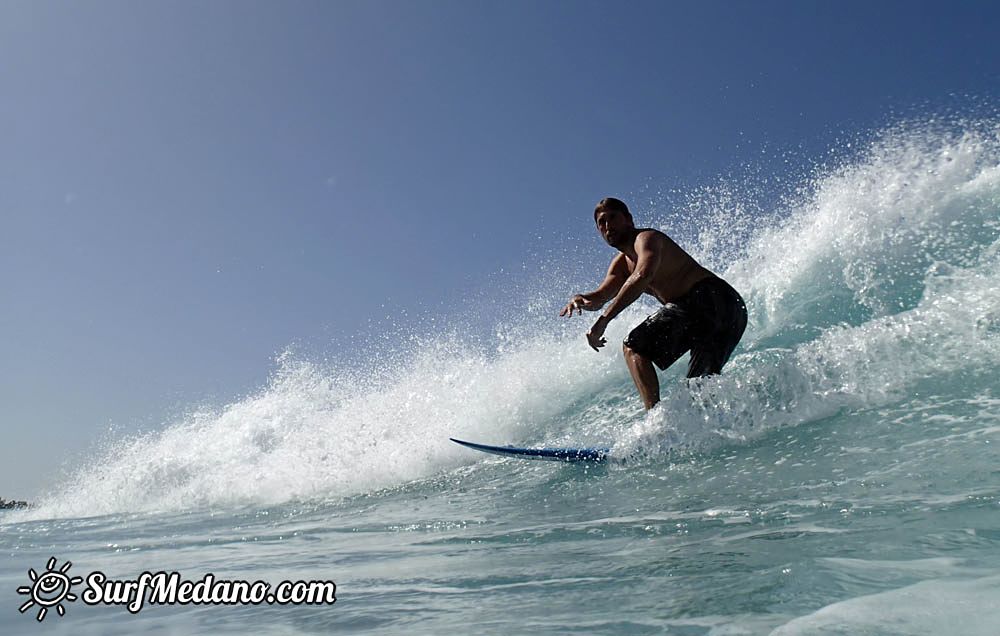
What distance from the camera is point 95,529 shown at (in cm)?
589

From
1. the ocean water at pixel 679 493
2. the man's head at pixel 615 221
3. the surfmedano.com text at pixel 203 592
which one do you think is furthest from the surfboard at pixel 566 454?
the surfmedano.com text at pixel 203 592

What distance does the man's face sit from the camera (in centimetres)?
509

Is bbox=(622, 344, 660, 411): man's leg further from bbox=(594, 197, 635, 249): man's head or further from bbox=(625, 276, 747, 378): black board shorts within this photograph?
bbox=(594, 197, 635, 249): man's head

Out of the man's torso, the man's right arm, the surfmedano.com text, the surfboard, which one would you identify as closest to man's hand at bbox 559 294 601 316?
the man's right arm

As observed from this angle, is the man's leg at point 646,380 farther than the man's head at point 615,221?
No

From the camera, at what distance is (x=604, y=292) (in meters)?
5.42

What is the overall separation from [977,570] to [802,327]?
6242 millimetres

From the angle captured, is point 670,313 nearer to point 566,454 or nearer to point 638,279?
point 638,279

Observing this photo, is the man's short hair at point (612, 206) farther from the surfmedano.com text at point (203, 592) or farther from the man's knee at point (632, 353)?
the surfmedano.com text at point (203, 592)

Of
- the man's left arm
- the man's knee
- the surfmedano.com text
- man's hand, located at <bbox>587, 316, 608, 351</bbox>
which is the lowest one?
the surfmedano.com text

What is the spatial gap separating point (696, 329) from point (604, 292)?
84 cm

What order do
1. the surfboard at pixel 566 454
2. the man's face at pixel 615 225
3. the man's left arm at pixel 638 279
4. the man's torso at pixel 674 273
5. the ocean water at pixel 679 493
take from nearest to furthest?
the ocean water at pixel 679 493 → the man's left arm at pixel 638 279 → the surfboard at pixel 566 454 → the man's torso at pixel 674 273 → the man's face at pixel 615 225

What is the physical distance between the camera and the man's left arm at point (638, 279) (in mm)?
4699

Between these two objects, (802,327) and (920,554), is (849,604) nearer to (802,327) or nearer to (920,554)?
(920,554)
